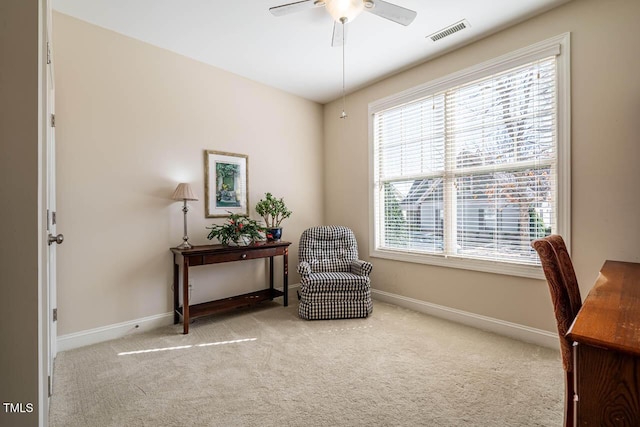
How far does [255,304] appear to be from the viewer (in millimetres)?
3527

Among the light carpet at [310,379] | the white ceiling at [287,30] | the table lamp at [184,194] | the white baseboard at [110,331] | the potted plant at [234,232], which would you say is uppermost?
the white ceiling at [287,30]

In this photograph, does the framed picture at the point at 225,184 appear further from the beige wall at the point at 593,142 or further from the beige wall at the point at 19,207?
the beige wall at the point at 593,142

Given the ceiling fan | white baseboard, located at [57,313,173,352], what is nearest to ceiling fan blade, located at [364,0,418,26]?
the ceiling fan

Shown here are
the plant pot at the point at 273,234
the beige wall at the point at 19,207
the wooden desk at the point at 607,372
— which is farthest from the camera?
the plant pot at the point at 273,234

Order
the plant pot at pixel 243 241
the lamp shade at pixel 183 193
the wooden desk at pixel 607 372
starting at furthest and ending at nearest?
the plant pot at pixel 243 241
the lamp shade at pixel 183 193
the wooden desk at pixel 607 372

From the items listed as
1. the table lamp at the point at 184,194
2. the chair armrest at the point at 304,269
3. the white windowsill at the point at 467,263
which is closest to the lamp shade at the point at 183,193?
the table lamp at the point at 184,194

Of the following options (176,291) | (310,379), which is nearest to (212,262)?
(176,291)

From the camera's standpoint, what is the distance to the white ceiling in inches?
93.1

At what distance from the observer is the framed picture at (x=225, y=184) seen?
3.32 meters

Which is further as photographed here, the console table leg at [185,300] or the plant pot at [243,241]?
the plant pot at [243,241]

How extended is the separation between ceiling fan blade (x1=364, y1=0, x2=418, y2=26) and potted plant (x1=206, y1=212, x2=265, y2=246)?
2.28 metres

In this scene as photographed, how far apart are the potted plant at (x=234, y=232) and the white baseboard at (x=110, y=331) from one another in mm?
939

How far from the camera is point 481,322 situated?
113 inches

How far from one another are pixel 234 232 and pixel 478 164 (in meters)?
2.58
